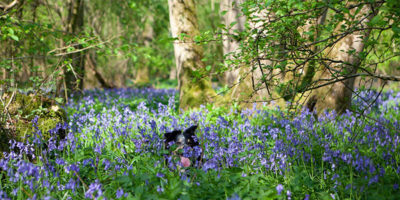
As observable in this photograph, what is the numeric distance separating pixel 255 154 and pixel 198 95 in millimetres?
3510

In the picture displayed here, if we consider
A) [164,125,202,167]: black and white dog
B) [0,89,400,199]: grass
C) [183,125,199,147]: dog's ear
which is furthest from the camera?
[183,125,199,147]: dog's ear

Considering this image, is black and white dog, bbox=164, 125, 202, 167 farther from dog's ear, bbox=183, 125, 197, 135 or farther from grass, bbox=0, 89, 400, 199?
grass, bbox=0, 89, 400, 199

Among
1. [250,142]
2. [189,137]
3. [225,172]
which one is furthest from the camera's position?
[250,142]

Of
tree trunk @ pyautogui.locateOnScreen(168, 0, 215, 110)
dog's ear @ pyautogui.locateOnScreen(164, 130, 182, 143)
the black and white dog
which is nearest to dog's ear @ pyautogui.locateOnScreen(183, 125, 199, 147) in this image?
the black and white dog

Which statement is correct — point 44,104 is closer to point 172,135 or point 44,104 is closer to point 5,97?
point 5,97

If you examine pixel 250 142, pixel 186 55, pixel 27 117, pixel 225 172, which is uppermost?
pixel 186 55

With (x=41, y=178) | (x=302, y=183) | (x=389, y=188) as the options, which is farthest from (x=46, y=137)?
(x=389, y=188)

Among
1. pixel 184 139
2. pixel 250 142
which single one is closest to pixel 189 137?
pixel 184 139

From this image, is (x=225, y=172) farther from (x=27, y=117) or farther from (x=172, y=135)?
(x=27, y=117)

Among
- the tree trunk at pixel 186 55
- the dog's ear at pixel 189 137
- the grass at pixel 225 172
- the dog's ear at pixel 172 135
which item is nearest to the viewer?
the grass at pixel 225 172

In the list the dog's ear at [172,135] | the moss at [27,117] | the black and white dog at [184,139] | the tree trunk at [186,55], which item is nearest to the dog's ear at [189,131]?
the black and white dog at [184,139]

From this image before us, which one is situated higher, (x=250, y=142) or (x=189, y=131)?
(x=189, y=131)

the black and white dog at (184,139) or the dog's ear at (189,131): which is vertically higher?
the dog's ear at (189,131)

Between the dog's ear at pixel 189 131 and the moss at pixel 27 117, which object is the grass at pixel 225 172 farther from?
the moss at pixel 27 117
